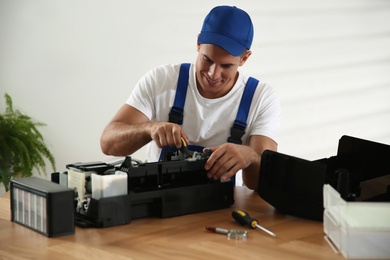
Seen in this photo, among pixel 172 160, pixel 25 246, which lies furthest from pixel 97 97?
pixel 25 246

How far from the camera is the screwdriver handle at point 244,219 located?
228cm

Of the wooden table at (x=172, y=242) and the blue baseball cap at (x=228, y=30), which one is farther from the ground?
the blue baseball cap at (x=228, y=30)

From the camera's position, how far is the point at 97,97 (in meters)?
5.15

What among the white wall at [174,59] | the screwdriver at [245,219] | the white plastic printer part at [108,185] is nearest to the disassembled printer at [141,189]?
the white plastic printer part at [108,185]

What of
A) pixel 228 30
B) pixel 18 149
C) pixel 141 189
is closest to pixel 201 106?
pixel 228 30

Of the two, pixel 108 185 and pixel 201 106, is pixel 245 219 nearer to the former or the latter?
pixel 108 185

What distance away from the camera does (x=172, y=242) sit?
2.10 m

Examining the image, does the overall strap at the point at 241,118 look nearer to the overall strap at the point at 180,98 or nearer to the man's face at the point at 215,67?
the man's face at the point at 215,67

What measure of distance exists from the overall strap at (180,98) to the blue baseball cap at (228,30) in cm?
30

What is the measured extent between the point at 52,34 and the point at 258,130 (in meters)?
2.66

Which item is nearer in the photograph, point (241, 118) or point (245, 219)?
point (245, 219)

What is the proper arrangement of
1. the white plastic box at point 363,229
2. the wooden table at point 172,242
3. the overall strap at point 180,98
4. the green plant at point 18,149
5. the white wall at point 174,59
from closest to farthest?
the white plastic box at point 363,229, the wooden table at point 172,242, the overall strap at point 180,98, the white wall at point 174,59, the green plant at point 18,149

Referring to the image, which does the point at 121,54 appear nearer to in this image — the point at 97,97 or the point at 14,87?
the point at 97,97

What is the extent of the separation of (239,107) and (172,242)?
50.5 inches
